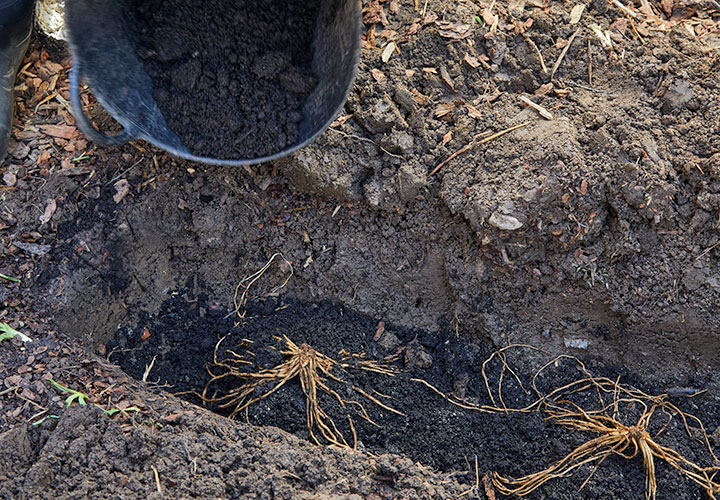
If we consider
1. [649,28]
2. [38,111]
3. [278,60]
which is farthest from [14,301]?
[649,28]

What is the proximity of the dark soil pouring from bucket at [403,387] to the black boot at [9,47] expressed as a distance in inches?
41.7

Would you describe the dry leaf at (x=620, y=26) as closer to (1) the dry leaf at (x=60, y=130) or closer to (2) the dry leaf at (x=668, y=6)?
(2) the dry leaf at (x=668, y=6)

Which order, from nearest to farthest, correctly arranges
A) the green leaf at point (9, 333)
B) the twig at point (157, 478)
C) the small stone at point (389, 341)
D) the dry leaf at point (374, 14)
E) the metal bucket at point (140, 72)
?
the twig at point (157, 478) < the metal bucket at point (140, 72) < the green leaf at point (9, 333) < the dry leaf at point (374, 14) < the small stone at point (389, 341)

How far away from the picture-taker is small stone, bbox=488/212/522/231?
2480 mm

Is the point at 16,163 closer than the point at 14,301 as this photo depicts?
No

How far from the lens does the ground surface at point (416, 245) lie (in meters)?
2.41

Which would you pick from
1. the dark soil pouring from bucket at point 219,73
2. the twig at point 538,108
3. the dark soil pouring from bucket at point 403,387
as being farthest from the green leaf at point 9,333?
the twig at point 538,108

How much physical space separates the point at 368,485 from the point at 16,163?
82.1 inches

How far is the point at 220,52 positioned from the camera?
2.42 m

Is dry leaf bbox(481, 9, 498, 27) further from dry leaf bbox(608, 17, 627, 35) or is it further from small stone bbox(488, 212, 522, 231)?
small stone bbox(488, 212, 522, 231)

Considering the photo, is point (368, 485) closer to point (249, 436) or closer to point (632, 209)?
point (249, 436)

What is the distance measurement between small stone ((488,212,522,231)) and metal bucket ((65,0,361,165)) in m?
0.81

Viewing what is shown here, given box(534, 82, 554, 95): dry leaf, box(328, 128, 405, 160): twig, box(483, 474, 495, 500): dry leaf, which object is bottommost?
box(483, 474, 495, 500): dry leaf

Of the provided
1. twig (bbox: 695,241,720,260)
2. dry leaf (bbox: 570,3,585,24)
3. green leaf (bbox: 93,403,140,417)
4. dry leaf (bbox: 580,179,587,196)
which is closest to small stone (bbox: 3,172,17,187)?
green leaf (bbox: 93,403,140,417)
